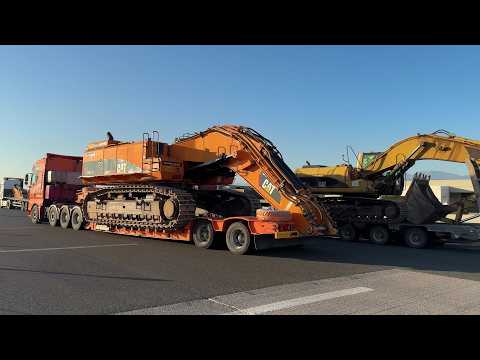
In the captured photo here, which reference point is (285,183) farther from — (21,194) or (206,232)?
(21,194)

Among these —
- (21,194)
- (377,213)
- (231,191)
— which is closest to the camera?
(231,191)

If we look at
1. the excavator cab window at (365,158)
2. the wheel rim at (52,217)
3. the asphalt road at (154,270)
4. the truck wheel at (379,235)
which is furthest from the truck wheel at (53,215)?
the excavator cab window at (365,158)

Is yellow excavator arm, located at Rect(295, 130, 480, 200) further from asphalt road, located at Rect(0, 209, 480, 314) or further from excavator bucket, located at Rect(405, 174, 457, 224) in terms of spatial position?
asphalt road, located at Rect(0, 209, 480, 314)

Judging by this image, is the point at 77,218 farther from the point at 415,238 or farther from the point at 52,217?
the point at 415,238

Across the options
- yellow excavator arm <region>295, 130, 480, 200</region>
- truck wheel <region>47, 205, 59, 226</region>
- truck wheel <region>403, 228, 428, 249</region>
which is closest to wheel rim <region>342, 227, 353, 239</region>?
yellow excavator arm <region>295, 130, 480, 200</region>

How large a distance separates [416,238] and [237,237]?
7842 mm

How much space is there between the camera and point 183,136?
1445 cm

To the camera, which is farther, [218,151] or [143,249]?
[218,151]

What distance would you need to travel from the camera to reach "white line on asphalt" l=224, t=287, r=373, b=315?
5834mm

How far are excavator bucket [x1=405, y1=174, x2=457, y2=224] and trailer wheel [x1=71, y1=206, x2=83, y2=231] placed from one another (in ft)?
43.6
